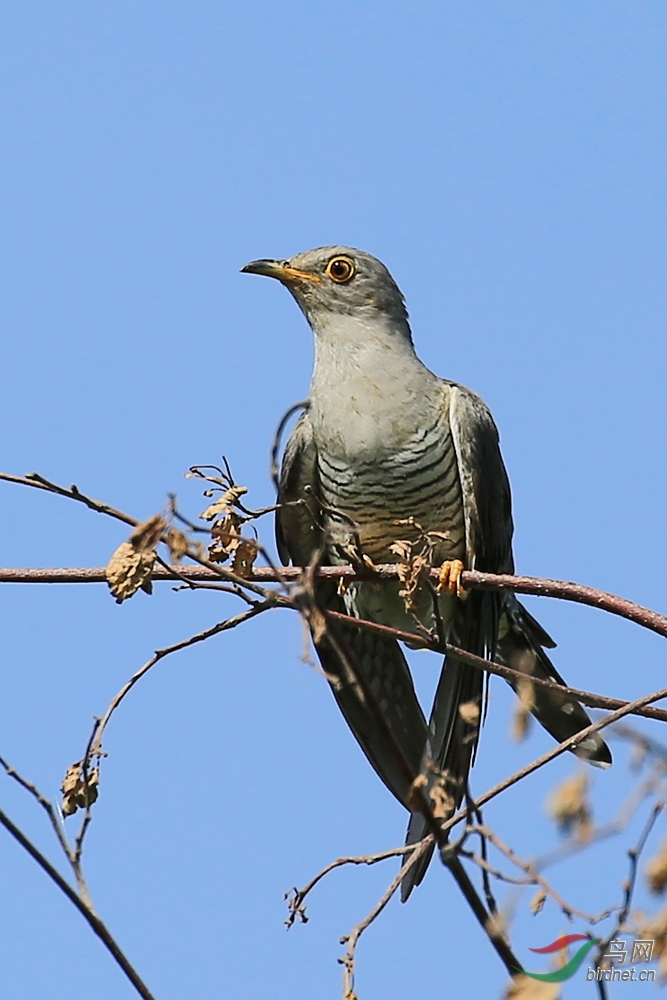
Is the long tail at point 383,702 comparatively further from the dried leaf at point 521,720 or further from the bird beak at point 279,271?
the dried leaf at point 521,720

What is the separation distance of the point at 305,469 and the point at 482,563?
0.79m

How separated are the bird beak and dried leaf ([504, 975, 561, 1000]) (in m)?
3.89

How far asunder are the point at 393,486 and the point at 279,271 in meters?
1.04

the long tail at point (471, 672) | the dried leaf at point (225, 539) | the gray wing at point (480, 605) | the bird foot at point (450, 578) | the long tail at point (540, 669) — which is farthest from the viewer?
the gray wing at point (480, 605)

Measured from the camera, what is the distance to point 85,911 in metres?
1.92

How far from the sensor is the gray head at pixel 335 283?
A: 5.42 metres

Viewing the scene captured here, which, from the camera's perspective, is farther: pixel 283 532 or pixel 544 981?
pixel 283 532

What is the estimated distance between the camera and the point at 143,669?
9.26 feet

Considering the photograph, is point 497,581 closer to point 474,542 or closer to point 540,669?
point 540,669

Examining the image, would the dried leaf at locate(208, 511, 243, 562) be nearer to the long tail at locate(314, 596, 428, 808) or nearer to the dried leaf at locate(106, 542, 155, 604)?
the dried leaf at locate(106, 542, 155, 604)

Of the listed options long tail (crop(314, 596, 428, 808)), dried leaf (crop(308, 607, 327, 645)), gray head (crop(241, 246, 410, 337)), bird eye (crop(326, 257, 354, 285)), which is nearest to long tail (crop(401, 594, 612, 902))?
long tail (crop(314, 596, 428, 808))

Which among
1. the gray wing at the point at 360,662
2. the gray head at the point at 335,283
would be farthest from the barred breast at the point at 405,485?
the gray head at the point at 335,283

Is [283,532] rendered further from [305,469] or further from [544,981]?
[544,981]

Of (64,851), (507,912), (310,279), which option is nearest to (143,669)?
(64,851)
